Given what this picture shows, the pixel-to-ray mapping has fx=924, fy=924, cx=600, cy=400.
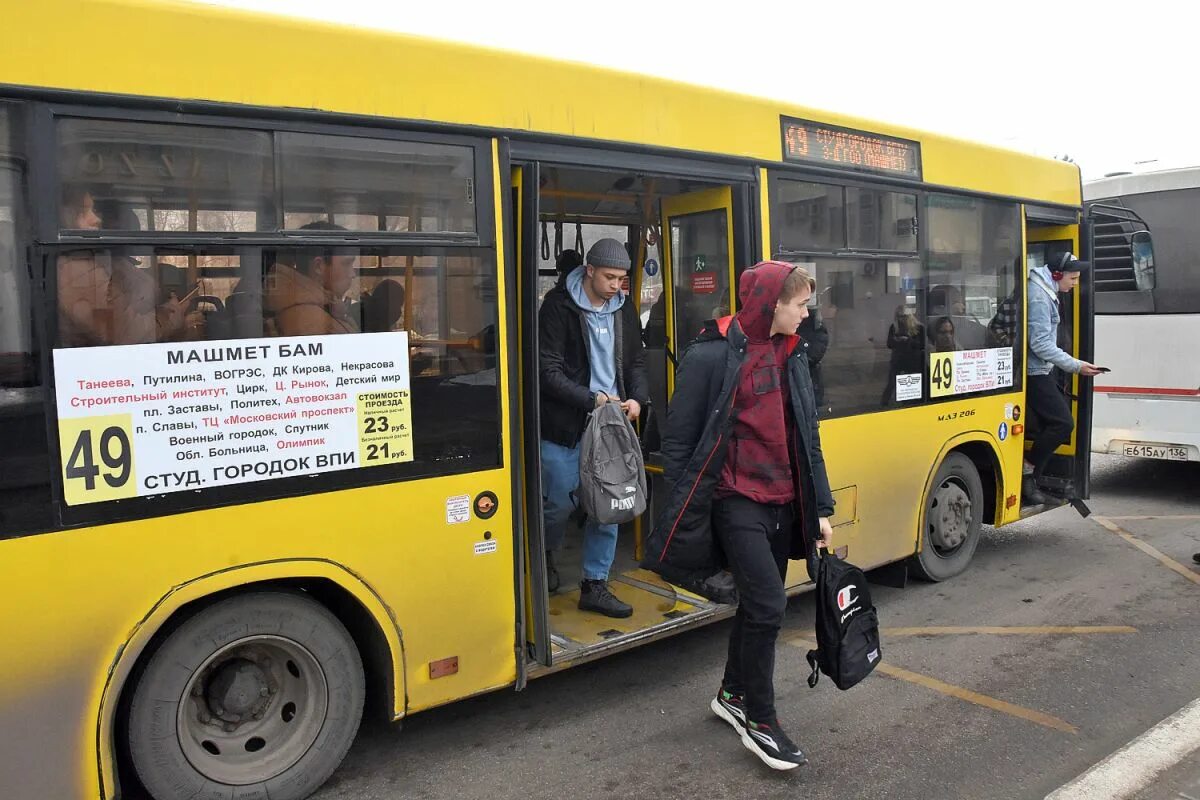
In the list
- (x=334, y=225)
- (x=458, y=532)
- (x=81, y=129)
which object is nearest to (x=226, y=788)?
(x=458, y=532)

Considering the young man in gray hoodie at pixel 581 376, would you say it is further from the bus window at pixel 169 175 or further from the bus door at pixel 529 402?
the bus window at pixel 169 175

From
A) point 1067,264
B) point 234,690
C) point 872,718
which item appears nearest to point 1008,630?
point 872,718

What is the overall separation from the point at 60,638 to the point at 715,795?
92.3 inches

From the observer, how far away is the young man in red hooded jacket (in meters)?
3.58

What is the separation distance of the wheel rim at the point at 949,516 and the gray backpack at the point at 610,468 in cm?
257

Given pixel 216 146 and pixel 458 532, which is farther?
pixel 458 532

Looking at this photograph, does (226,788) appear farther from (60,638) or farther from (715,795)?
(715,795)

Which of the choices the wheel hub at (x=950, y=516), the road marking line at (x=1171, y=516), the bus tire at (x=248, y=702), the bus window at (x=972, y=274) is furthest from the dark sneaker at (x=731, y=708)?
the road marking line at (x=1171, y=516)

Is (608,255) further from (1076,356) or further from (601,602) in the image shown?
(1076,356)

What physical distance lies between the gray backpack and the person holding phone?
12.2 ft

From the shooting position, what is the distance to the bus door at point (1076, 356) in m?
7.10

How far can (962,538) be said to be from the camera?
21.2 feet

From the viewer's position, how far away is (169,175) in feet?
9.82

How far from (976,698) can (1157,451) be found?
5.85 metres
